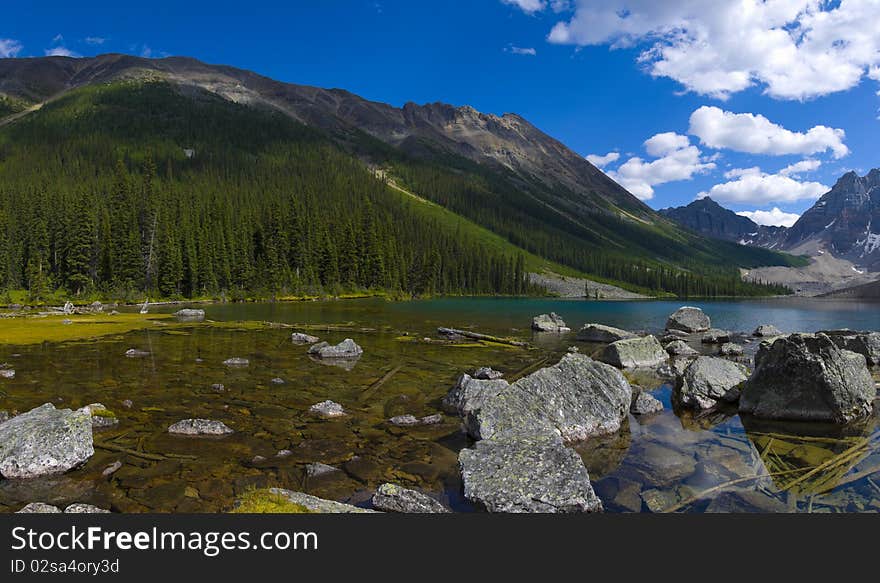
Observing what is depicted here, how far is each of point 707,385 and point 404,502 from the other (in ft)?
58.2

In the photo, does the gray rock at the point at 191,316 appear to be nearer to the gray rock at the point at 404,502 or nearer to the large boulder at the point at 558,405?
the large boulder at the point at 558,405

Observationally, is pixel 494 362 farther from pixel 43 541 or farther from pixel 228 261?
pixel 228 261

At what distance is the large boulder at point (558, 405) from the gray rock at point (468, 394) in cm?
5

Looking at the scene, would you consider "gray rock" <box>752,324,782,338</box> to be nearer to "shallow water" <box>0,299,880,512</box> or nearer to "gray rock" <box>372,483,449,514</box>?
"shallow water" <box>0,299,880,512</box>

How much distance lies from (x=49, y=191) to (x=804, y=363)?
182m

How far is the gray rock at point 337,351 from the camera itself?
104 feet

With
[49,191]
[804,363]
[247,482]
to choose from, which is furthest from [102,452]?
[49,191]

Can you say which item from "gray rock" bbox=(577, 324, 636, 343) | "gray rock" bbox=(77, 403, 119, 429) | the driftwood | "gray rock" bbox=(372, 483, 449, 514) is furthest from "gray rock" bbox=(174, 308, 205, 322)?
"gray rock" bbox=(372, 483, 449, 514)

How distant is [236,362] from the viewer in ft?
93.1

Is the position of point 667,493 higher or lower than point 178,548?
lower

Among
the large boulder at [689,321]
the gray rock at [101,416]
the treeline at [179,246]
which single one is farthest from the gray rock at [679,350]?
the treeline at [179,246]

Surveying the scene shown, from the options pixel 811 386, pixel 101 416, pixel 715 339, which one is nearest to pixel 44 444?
pixel 101 416

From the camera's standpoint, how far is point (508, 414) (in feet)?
51.3

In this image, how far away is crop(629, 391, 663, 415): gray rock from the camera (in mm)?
20188
